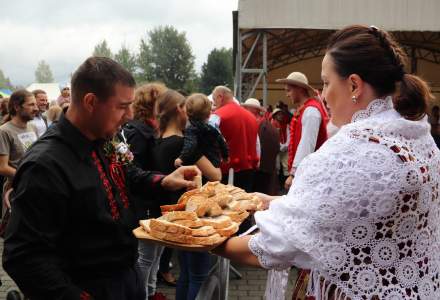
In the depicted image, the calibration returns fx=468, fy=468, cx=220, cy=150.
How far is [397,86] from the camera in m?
1.59

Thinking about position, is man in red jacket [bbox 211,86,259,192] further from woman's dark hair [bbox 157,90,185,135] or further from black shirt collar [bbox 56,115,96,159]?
black shirt collar [bbox 56,115,96,159]

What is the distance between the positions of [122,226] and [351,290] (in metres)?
0.93

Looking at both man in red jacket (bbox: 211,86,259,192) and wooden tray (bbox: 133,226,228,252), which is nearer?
wooden tray (bbox: 133,226,228,252)

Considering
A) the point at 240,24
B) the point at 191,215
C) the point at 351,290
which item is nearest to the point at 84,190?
the point at 191,215

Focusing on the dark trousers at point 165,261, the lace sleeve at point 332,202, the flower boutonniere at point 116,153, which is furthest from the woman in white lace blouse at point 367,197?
the dark trousers at point 165,261

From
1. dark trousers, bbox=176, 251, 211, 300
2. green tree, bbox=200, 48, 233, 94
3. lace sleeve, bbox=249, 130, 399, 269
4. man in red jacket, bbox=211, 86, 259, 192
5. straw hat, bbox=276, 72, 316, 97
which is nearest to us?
lace sleeve, bbox=249, 130, 399, 269

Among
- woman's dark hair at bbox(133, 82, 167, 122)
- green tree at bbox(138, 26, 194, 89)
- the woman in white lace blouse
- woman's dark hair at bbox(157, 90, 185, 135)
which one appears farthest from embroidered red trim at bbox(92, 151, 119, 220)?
green tree at bbox(138, 26, 194, 89)

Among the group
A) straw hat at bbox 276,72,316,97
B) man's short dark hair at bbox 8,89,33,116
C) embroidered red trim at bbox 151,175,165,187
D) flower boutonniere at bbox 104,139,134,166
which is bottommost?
embroidered red trim at bbox 151,175,165,187

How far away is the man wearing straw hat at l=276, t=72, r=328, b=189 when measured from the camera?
15.3 ft

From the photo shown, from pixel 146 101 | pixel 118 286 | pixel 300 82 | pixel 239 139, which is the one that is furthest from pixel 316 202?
pixel 239 139

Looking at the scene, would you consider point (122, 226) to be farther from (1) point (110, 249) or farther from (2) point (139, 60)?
(2) point (139, 60)

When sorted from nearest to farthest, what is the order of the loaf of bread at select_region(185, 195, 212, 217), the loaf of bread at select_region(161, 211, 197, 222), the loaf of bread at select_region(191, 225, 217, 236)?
the loaf of bread at select_region(191, 225, 217, 236), the loaf of bread at select_region(161, 211, 197, 222), the loaf of bread at select_region(185, 195, 212, 217)

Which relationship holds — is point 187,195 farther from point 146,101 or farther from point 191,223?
point 146,101

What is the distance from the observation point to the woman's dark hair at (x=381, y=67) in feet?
5.11
